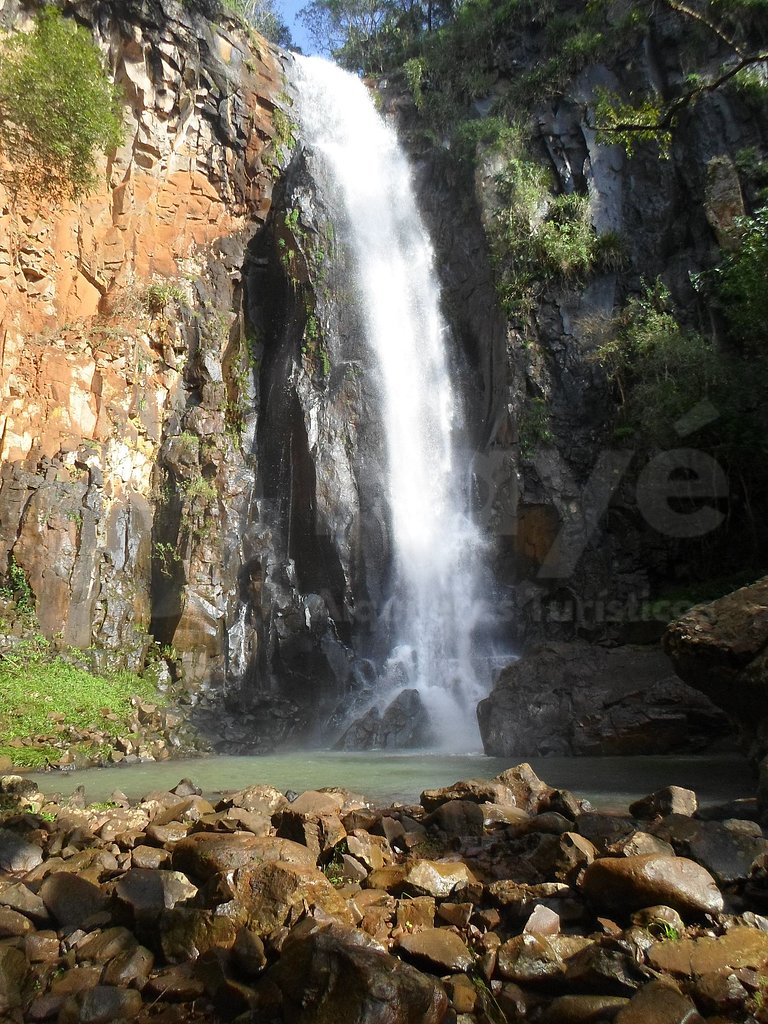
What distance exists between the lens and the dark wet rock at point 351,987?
103 inches

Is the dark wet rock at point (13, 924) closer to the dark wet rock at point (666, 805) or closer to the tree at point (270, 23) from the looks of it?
the dark wet rock at point (666, 805)

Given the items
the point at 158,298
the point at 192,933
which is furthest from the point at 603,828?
the point at 158,298

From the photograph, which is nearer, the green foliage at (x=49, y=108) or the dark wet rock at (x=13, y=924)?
the dark wet rock at (x=13, y=924)

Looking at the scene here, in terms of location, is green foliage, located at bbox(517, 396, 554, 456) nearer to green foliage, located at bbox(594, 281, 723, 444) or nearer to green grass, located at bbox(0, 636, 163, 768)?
green foliage, located at bbox(594, 281, 723, 444)

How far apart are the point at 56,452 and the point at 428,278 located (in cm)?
1123

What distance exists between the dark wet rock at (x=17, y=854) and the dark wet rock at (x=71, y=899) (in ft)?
2.04

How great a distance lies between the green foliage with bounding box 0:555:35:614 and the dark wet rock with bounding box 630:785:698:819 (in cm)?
1143

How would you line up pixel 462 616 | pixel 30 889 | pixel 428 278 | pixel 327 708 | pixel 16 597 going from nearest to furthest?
pixel 30 889, pixel 16 597, pixel 327 708, pixel 462 616, pixel 428 278

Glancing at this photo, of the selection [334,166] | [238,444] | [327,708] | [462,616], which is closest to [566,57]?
[334,166]

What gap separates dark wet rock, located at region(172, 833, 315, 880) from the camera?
13.0 ft

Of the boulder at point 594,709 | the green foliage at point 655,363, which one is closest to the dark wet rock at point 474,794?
the boulder at point 594,709

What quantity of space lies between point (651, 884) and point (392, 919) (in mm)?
1285

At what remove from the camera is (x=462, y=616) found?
14906 millimetres

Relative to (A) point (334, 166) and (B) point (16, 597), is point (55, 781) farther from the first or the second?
(A) point (334, 166)
